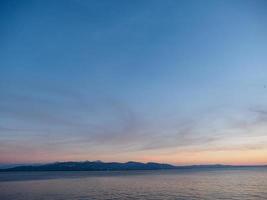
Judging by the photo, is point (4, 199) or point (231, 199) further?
point (4, 199)

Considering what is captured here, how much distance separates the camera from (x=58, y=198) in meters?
62.8

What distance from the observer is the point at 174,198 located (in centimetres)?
5991

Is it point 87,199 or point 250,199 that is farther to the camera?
point 87,199

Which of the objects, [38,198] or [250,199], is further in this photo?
[38,198]

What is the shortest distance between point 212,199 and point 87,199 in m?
27.1

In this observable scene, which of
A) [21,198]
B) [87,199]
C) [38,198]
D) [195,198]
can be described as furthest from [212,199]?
[21,198]

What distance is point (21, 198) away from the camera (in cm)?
6425

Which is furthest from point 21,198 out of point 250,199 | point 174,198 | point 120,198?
point 250,199

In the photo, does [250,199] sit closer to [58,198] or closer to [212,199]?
[212,199]

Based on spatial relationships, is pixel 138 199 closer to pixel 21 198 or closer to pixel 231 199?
pixel 231 199

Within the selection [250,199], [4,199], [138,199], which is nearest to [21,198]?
[4,199]

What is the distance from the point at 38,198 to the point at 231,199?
140 ft

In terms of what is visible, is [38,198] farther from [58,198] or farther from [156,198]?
A: [156,198]

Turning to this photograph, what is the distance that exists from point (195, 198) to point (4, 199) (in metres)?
42.9
